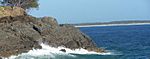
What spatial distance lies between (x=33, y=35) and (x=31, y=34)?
0.45 m

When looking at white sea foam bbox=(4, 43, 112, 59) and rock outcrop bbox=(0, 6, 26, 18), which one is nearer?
white sea foam bbox=(4, 43, 112, 59)

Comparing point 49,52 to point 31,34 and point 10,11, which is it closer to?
point 31,34

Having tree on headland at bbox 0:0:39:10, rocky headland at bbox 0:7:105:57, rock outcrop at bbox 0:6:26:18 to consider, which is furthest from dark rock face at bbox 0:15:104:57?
tree on headland at bbox 0:0:39:10

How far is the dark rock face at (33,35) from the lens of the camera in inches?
3011

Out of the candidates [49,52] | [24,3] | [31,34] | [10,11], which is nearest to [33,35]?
[31,34]

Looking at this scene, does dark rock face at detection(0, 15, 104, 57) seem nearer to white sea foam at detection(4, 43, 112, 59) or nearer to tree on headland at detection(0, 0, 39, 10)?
white sea foam at detection(4, 43, 112, 59)

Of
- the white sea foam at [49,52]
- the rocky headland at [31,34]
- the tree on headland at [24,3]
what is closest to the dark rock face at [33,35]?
the rocky headland at [31,34]

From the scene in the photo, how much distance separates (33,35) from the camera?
8050 cm

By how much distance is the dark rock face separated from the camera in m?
76.5

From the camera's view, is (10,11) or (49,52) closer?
(49,52)

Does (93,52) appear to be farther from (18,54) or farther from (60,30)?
(18,54)

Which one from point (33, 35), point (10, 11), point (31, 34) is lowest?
point (33, 35)

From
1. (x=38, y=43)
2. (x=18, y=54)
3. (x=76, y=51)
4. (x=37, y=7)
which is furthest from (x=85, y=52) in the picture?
(x=37, y=7)

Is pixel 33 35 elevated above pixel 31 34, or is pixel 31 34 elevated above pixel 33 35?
pixel 31 34
